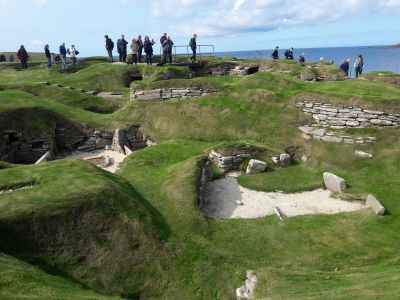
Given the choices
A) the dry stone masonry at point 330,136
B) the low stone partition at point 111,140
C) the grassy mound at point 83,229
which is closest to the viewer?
the grassy mound at point 83,229

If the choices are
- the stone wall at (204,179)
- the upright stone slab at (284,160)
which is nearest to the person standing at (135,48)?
the stone wall at (204,179)

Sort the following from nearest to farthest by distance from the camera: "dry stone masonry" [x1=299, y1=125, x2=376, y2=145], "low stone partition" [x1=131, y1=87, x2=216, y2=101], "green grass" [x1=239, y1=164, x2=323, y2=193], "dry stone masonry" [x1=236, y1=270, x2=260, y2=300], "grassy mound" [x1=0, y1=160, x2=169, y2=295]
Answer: "dry stone masonry" [x1=236, y1=270, x2=260, y2=300]
"grassy mound" [x1=0, y1=160, x2=169, y2=295]
"green grass" [x1=239, y1=164, x2=323, y2=193]
"dry stone masonry" [x1=299, y1=125, x2=376, y2=145]
"low stone partition" [x1=131, y1=87, x2=216, y2=101]

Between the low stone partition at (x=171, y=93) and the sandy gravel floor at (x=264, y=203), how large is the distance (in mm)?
10620

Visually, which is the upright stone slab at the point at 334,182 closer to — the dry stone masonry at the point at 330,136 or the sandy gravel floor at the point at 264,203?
the sandy gravel floor at the point at 264,203

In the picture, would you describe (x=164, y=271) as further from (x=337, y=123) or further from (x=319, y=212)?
(x=337, y=123)

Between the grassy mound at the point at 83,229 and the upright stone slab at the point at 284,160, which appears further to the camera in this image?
the upright stone slab at the point at 284,160

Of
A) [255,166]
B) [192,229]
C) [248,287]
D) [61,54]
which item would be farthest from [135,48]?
[248,287]

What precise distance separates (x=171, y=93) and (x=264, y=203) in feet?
44.5

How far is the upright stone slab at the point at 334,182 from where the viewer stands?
18.7 m

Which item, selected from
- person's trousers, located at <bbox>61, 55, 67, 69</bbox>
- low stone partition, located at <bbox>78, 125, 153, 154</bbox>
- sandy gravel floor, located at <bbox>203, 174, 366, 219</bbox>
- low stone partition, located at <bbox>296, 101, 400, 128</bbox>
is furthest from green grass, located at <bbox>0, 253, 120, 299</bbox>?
person's trousers, located at <bbox>61, 55, 67, 69</bbox>

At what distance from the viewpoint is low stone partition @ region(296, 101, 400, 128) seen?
2170cm

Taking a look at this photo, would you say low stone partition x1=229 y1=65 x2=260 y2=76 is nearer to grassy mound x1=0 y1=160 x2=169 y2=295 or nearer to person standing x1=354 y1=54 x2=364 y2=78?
person standing x1=354 y1=54 x2=364 y2=78

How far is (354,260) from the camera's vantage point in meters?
13.8

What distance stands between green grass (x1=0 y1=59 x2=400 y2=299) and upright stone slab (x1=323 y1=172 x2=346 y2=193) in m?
0.56
